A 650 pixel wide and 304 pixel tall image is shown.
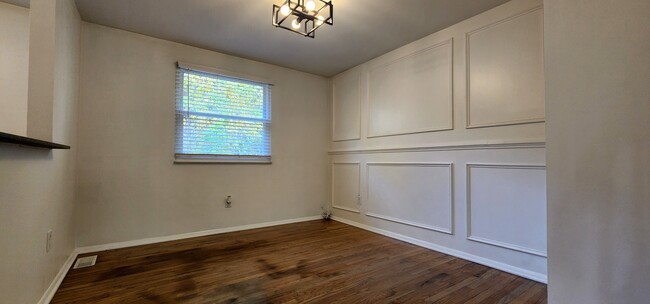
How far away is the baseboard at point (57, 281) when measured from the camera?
1.70m

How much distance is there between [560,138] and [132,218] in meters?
3.69

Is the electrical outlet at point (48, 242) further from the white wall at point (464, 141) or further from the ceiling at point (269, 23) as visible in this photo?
the white wall at point (464, 141)

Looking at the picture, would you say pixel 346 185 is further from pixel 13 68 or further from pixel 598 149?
pixel 13 68

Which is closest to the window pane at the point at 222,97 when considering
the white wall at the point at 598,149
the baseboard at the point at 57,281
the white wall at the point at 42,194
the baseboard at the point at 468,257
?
the white wall at the point at 42,194

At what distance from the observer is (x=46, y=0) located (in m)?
1.83

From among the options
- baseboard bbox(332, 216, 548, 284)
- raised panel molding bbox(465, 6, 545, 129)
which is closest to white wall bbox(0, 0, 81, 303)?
baseboard bbox(332, 216, 548, 284)

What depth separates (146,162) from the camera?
3043 mm

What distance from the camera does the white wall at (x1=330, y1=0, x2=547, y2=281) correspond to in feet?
7.36

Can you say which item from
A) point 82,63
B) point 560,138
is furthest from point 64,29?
point 560,138

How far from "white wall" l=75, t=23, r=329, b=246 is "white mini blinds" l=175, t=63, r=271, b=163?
0.11m

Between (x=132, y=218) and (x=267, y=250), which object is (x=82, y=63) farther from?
(x=267, y=250)

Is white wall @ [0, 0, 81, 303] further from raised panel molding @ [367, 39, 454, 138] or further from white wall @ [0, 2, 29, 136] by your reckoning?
raised panel molding @ [367, 39, 454, 138]

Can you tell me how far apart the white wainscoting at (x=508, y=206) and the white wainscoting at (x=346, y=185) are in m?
1.61

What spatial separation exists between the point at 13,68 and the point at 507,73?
4.25 metres
